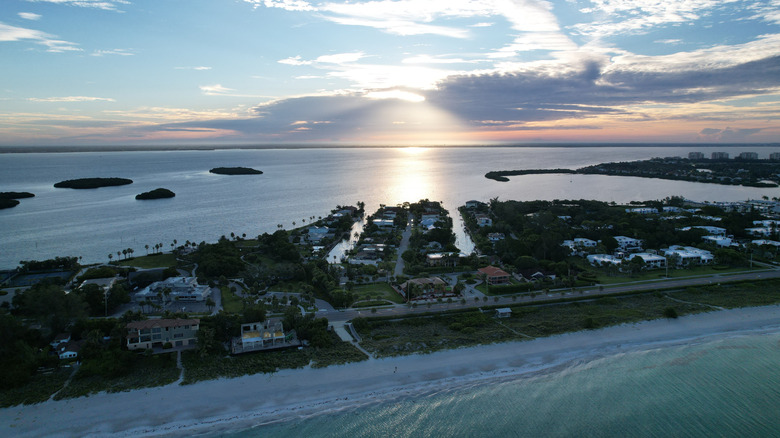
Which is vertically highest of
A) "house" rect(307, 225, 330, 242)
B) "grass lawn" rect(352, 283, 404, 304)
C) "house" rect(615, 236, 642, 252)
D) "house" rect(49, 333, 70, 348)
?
"house" rect(615, 236, 642, 252)

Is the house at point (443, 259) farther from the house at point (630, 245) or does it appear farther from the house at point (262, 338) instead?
the house at point (630, 245)

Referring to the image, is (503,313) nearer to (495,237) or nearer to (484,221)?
(495,237)

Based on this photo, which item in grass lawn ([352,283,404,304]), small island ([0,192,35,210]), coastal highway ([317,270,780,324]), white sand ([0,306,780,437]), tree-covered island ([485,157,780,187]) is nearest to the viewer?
white sand ([0,306,780,437])

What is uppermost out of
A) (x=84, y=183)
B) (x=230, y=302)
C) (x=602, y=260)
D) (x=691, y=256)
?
(x=84, y=183)

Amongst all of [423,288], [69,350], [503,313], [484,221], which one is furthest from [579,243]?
[69,350]

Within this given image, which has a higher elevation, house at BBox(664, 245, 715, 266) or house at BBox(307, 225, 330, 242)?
house at BBox(664, 245, 715, 266)

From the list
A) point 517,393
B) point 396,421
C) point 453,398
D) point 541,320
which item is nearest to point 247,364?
point 396,421

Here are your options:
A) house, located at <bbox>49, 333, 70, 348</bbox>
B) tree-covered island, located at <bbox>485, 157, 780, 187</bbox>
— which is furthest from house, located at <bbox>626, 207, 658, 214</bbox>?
Answer: house, located at <bbox>49, 333, 70, 348</bbox>

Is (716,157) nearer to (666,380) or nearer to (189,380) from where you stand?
(666,380)

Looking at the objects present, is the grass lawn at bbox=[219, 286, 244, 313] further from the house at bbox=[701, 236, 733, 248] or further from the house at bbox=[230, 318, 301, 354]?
the house at bbox=[701, 236, 733, 248]
